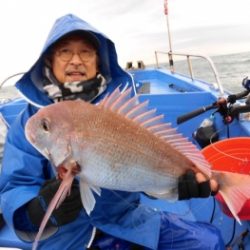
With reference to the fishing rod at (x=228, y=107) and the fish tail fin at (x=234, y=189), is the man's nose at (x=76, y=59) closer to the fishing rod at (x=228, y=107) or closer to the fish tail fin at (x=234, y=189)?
the fishing rod at (x=228, y=107)

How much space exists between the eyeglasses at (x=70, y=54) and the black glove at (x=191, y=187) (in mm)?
1005

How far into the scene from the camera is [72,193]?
167 centimetres

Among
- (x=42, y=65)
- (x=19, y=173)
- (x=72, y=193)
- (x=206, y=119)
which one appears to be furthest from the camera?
(x=206, y=119)

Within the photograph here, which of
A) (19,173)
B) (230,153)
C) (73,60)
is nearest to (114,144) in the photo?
(19,173)

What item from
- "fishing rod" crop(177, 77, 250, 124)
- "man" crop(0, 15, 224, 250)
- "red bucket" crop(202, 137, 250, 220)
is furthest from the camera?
"fishing rod" crop(177, 77, 250, 124)

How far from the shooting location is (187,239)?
2117 mm

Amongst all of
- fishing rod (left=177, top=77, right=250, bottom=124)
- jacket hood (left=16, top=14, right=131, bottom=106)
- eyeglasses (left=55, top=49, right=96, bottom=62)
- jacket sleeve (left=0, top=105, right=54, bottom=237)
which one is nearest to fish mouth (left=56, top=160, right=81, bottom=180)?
jacket sleeve (left=0, top=105, right=54, bottom=237)

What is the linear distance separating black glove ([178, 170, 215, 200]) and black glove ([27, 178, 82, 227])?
46 centimetres

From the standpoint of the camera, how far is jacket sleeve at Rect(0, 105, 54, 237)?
1842mm

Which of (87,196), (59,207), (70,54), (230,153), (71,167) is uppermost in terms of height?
(70,54)

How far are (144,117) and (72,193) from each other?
0.49m

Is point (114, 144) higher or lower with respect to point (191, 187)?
higher

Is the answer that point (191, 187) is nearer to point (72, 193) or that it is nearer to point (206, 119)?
point (72, 193)

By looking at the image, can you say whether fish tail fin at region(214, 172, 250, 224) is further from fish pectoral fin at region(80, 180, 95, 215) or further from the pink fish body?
fish pectoral fin at region(80, 180, 95, 215)
